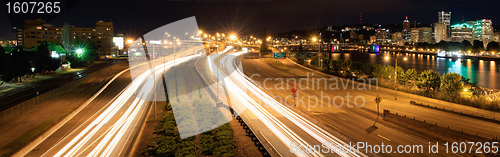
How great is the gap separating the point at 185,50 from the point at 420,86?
6155cm

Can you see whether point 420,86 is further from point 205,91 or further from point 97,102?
point 97,102

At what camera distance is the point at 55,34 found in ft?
269

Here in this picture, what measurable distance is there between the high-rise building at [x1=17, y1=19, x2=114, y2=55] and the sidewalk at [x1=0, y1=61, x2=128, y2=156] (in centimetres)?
6070

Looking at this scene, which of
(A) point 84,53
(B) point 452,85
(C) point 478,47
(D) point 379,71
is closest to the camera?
(B) point 452,85

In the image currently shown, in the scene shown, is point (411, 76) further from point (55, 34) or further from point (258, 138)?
point (55, 34)

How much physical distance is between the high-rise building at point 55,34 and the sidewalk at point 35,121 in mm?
60697

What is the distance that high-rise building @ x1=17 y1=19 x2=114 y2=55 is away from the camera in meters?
79.0

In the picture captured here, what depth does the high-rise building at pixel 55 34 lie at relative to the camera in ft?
259

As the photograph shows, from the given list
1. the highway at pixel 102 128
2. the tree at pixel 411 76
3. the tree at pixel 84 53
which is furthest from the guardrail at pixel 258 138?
the tree at pixel 84 53

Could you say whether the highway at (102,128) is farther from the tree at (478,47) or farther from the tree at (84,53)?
the tree at (478,47)

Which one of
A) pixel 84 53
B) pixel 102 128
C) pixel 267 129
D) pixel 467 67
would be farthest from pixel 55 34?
pixel 467 67

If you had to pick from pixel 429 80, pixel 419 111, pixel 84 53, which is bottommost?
pixel 419 111

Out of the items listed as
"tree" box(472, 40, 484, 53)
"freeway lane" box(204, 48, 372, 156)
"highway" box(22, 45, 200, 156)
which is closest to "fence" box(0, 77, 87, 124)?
"highway" box(22, 45, 200, 156)

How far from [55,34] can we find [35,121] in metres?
78.3
